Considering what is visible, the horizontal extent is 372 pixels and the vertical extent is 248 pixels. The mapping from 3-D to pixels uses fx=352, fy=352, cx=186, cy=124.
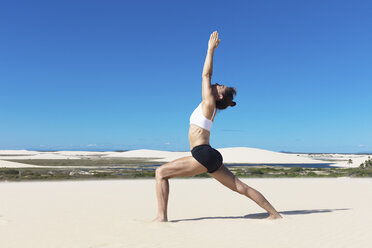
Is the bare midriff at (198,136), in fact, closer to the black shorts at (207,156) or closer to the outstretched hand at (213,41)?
the black shorts at (207,156)

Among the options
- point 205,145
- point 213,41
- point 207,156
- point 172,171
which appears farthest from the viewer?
point 213,41

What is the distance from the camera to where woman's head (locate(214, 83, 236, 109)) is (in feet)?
20.0

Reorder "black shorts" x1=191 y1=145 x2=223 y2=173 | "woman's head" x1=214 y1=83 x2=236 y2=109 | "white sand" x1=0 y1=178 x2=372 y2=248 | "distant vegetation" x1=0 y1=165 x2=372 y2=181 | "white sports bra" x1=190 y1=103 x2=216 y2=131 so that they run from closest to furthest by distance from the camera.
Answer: "white sand" x1=0 y1=178 x2=372 y2=248 → "black shorts" x1=191 y1=145 x2=223 y2=173 → "white sports bra" x1=190 y1=103 x2=216 y2=131 → "woman's head" x1=214 y1=83 x2=236 y2=109 → "distant vegetation" x1=0 y1=165 x2=372 y2=181

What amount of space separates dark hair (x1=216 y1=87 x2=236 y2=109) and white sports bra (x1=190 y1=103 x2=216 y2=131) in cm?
20

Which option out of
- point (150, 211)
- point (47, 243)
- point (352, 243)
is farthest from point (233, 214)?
point (47, 243)

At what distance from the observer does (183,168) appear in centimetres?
603

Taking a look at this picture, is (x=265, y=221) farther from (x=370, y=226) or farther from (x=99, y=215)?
(x=99, y=215)

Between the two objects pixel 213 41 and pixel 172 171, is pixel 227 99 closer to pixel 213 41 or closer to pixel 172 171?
Answer: pixel 213 41

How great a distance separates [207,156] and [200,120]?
0.62 metres

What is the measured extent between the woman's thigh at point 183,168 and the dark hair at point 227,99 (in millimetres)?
1058

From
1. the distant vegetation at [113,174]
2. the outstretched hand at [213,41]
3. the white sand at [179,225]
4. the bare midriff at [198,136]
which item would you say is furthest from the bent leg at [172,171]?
the distant vegetation at [113,174]

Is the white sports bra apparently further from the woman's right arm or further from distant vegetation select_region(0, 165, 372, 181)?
distant vegetation select_region(0, 165, 372, 181)

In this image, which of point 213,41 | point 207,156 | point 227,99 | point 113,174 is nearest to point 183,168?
point 207,156

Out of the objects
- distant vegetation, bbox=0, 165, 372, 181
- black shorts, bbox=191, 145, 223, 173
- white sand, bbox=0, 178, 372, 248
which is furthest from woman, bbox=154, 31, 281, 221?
distant vegetation, bbox=0, 165, 372, 181
